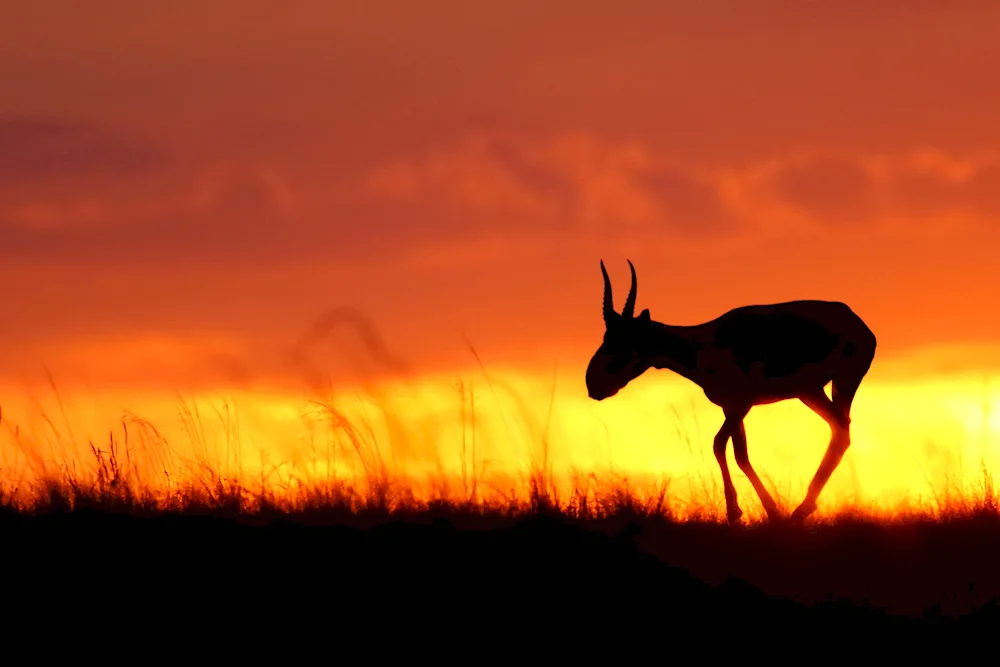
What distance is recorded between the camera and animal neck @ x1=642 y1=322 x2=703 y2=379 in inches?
581

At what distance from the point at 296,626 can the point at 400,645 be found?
0.60 meters

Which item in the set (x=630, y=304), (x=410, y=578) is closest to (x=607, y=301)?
(x=630, y=304)

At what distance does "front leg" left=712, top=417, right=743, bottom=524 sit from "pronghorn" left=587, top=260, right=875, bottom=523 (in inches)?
0.5

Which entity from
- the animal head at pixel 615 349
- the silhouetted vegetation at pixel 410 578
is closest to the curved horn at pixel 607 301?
the animal head at pixel 615 349

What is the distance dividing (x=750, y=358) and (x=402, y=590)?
21.4 ft

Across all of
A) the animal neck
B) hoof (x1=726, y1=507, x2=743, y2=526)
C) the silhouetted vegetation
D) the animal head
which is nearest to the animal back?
the animal neck

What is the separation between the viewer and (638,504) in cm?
1288

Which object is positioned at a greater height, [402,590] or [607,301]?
[607,301]

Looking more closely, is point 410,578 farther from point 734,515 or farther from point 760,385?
point 760,385

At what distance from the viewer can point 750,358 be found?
1459cm

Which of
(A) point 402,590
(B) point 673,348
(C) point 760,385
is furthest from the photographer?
(B) point 673,348

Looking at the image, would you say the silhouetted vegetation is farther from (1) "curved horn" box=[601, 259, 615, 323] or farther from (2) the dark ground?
(1) "curved horn" box=[601, 259, 615, 323]

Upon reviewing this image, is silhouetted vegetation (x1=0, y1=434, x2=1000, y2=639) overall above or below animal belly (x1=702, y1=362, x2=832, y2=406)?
below

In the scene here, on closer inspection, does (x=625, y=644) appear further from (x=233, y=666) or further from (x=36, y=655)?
(x=36, y=655)
